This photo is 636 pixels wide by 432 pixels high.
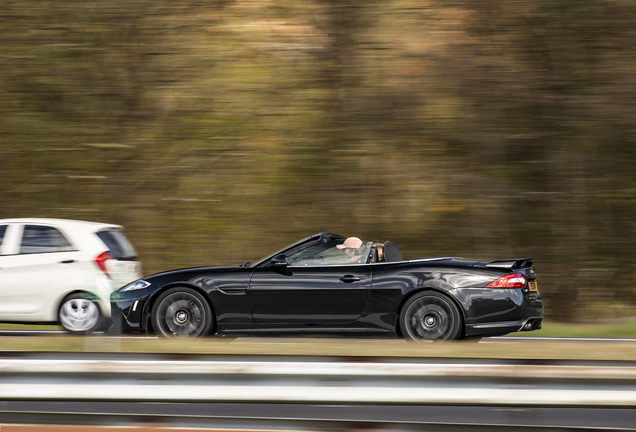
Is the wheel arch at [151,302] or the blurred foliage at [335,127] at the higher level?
the blurred foliage at [335,127]

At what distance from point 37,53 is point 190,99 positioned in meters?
2.79

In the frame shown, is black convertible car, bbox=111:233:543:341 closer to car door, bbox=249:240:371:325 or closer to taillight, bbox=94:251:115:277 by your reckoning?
car door, bbox=249:240:371:325

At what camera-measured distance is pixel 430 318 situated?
802 centimetres

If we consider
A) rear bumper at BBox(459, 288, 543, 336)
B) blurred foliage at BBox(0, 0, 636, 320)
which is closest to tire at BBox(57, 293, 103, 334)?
rear bumper at BBox(459, 288, 543, 336)

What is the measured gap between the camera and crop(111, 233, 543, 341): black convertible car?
312 inches

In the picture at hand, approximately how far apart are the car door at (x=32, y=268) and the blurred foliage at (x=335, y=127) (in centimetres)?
509

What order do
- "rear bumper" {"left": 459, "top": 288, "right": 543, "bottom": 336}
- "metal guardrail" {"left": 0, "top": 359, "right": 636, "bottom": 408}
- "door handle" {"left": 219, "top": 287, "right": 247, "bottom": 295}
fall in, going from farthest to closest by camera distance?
"door handle" {"left": 219, "top": 287, "right": 247, "bottom": 295}
"rear bumper" {"left": 459, "top": 288, "right": 543, "bottom": 336}
"metal guardrail" {"left": 0, "top": 359, "right": 636, "bottom": 408}

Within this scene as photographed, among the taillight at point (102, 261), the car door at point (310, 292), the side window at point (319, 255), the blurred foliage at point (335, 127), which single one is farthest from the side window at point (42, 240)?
the blurred foliage at point (335, 127)

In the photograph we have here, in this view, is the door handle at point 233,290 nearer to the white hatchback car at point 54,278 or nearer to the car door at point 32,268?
the white hatchback car at point 54,278

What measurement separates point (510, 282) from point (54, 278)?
4.99 m

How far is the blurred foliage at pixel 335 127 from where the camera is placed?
530 inches

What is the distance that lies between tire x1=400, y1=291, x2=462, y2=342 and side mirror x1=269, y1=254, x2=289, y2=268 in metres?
1.27

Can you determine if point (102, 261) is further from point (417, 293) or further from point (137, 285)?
point (417, 293)

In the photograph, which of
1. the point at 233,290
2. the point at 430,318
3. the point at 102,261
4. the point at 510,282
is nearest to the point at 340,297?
the point at 430,318
